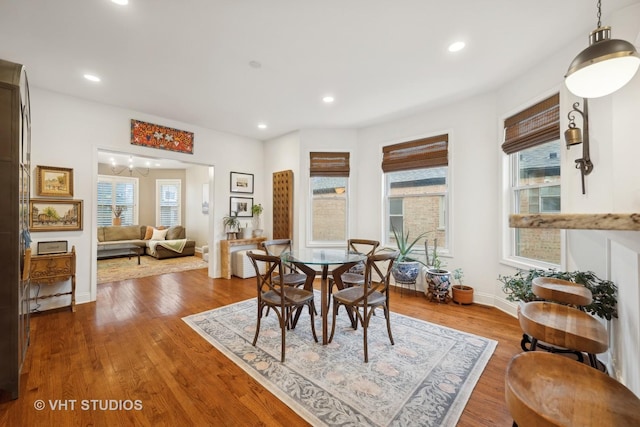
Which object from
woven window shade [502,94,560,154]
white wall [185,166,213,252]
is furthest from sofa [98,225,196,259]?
woven window shade [502,94,560,154]

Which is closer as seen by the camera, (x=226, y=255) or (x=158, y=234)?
(x=226, y=255)

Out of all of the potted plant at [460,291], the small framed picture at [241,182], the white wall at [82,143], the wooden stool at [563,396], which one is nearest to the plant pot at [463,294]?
the potted plant at [460,291]

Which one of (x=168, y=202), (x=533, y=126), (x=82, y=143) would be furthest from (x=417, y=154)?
(x=168, y=202)

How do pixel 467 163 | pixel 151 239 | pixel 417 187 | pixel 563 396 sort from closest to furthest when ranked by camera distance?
pixel 563 396
pixel 467 163
pixel 417 187
pixel 151 239

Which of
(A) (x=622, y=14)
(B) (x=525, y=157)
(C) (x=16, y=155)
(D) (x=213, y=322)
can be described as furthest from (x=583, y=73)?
(D) (x=213, y=322)

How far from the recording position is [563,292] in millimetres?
1611

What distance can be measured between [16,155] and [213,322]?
7.04 ft

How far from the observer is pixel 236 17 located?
2.06 meters

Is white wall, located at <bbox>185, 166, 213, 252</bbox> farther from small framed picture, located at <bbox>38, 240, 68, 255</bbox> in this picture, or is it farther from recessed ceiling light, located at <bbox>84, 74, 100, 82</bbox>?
recessed ceiling light, located at <bbox>84, 74, 100, 82</bbox>

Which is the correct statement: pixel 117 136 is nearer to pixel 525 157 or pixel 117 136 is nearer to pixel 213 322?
pixel 213 322

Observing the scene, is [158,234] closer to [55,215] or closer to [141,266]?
[141,266]

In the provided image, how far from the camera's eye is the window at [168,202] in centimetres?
813

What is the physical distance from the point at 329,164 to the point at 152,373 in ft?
12.3

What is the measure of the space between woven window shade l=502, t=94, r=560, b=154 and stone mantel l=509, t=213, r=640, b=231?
251 centimetres
